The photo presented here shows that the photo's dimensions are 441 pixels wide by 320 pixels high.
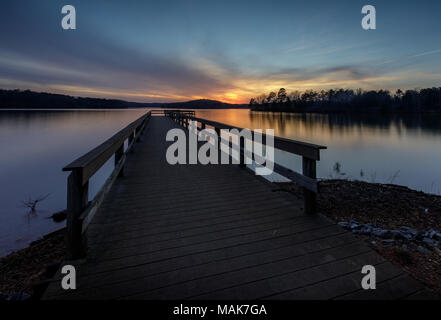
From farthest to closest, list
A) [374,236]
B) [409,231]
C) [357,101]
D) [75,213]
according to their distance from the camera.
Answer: [357,101], [409,231], [374,236], [75,213]

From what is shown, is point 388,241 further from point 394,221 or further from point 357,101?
point 357,101

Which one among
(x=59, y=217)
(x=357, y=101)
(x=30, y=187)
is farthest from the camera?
(x=357, y=101)

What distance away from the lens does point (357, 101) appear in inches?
3300

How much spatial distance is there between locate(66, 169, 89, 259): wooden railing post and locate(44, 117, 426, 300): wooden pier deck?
0.12 metres

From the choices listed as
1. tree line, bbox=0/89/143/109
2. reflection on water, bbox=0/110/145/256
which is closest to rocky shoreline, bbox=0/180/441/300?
reflection on water, bbox=0/110/145/256

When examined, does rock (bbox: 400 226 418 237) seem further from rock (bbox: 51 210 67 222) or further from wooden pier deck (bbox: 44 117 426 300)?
rock (bbox: 51 210 67 222)

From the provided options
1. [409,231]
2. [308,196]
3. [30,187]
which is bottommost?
[30,187]

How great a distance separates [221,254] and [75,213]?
4.90 ft

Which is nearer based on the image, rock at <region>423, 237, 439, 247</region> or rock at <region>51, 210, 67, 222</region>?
rock at <region>423, 237, 439, 247</region>

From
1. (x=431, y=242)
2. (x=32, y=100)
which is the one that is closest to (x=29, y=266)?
(x=431, y=242)

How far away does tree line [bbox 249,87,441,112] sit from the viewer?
71.6 meters

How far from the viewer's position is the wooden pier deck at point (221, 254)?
1799mm

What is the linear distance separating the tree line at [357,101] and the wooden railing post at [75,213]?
9142 cm
